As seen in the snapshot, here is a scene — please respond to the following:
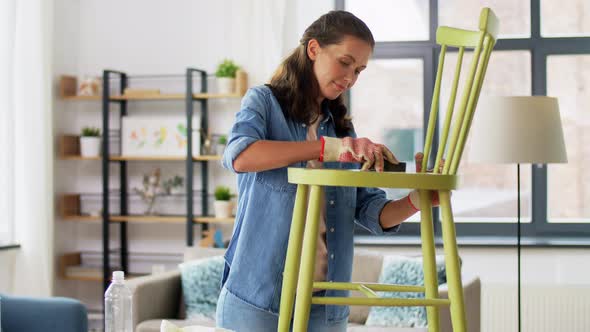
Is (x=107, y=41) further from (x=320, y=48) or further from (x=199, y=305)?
(x=320, y=48)

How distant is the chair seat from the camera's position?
1625 millimetres

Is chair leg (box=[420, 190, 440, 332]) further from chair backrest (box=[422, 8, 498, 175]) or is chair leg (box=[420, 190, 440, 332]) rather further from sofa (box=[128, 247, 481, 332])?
sofa (box=[128, 247, 481, 332])

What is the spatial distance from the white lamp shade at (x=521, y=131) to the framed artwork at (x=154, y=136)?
210cm

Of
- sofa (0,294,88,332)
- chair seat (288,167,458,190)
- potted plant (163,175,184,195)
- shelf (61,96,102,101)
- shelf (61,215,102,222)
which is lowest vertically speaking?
sofa (0,294,88,332)

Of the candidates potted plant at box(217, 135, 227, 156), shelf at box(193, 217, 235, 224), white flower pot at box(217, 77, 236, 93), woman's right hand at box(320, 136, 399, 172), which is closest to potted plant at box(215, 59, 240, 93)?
white flower pot at box(217, 77, 236, 93)

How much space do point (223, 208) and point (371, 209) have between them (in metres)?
3.41

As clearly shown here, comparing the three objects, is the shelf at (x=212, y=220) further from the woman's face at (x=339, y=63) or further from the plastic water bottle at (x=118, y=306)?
the woman's face at (x=339, y=63)

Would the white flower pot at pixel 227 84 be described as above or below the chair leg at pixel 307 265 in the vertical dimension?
above

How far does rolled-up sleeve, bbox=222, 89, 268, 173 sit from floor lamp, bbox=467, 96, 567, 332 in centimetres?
227

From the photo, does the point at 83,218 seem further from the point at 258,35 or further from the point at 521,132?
the point at 521,132

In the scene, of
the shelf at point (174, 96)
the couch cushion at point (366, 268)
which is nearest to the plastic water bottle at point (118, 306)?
the couch cushion at point (366, 268)

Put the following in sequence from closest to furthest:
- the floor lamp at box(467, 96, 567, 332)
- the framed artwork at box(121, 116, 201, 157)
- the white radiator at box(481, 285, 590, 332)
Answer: the floor lamp at box(467, 96, 567, 332), the white radiator at box(481, 285, 590, 332), the framed artwork at box(121, 116, 201, 157)

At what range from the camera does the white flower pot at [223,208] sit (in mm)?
5414

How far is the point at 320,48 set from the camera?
1.98 m
